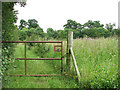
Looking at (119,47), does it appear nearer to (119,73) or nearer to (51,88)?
(119,73)

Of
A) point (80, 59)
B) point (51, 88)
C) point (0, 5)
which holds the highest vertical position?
point (0, 5)

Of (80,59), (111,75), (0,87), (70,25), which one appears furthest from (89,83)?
(70,25)

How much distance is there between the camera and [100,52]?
634 centimetres

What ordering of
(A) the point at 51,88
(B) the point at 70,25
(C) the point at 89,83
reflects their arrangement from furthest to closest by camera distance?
(B) the point at 70,25 < (A) the point at 51,88 < (C) the point at 89,83

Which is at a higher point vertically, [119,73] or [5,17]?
[5,17]

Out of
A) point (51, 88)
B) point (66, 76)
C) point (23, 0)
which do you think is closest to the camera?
point (51, 88)

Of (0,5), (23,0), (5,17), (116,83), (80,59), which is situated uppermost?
(23,0)

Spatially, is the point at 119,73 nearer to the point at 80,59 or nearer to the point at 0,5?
the point at 80,59

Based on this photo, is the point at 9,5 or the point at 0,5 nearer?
the point at 0,5

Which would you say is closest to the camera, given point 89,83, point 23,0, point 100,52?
point 89,83

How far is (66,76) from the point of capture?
4.39 meters

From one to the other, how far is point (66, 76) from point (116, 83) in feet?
5.17

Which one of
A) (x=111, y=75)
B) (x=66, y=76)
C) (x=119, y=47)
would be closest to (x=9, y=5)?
(x=66, y=76)

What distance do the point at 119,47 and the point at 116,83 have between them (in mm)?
3409
